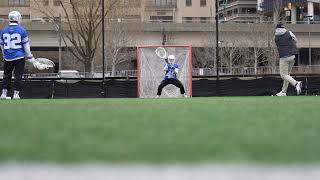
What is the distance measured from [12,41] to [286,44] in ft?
25.1

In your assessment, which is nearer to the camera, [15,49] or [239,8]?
[15,49]

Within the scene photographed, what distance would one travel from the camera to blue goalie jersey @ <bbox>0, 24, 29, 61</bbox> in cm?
1317

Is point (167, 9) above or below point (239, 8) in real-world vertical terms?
below

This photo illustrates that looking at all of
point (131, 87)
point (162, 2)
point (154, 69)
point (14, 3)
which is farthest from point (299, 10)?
point (154, 69)

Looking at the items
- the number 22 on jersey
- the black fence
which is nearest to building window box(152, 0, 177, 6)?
the black fence

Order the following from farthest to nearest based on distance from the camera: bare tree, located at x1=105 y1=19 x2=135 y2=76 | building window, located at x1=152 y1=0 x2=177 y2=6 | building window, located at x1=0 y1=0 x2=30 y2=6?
building window, located at x1=152 y1=0 x2=177 y2=6, building window, located at x1=0 y1=0 x2=30 y2=6, bare tree, located at x1=105 y1=19 x2=135 y2=76

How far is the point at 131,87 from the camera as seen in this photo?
21234mm

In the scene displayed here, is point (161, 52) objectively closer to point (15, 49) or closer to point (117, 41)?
point (15, 49)

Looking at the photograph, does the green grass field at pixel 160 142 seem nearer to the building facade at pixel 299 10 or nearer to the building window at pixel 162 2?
the building facade at pixel 299 10

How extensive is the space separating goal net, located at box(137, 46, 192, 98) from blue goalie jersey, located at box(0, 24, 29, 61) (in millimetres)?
7358

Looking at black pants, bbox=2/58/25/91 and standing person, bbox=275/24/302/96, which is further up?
standing person, bbox=275/24/302/96

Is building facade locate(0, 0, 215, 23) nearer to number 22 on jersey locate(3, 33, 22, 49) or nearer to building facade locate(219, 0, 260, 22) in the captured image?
building facade locate(219, 0, 260, 22)

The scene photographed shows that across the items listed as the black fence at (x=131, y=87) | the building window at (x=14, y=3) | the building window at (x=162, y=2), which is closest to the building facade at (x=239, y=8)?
the building window at (x=162, y=2)

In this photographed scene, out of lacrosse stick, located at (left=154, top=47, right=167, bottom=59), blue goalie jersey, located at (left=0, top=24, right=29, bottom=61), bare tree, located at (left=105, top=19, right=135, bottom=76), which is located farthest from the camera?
bare tree, located at (left=105, top=19, right=135, bottom=76)
